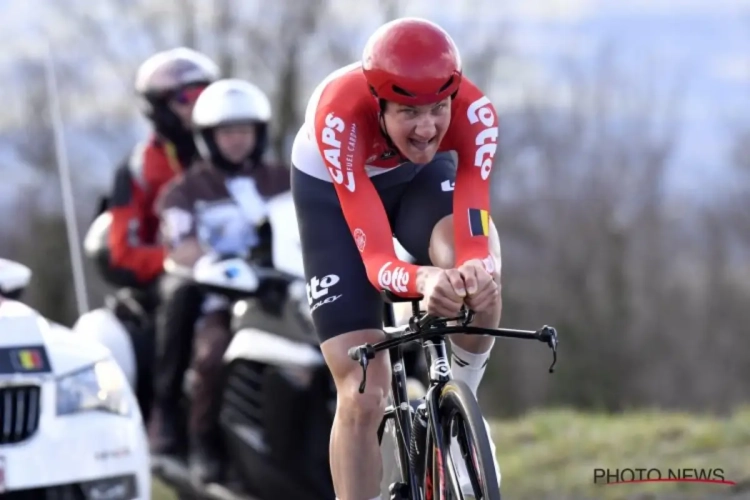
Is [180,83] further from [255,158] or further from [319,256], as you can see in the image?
[319,256]

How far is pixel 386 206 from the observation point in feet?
17.4

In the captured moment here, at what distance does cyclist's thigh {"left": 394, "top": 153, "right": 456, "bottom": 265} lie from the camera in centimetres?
510

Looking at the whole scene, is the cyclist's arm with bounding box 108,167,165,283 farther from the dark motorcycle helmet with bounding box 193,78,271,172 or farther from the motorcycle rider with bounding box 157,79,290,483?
the dark motorcycle helmet with bounding box 193,78,271,172

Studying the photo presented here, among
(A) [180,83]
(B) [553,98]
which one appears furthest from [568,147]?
(A) [180,83]

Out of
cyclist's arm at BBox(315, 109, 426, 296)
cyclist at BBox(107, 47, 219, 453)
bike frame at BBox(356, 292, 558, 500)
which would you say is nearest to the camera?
bike frame at BBox(356, 292, 558, 500)

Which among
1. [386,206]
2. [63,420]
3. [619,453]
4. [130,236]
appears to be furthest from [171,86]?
[386,206]

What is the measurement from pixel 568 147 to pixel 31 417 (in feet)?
112

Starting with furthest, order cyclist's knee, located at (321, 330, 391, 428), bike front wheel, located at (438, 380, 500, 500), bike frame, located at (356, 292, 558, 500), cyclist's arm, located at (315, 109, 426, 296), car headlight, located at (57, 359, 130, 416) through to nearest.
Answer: car headlight, located at (57, 359, 130, 416), cyclist's knee, located at (321, 330, 391, 428), cyclist's arm, located at (315, 109, 426, 296), bike frame, located at (356, 292, 558, 500), bike front wheel, located at (438, 380, 500, 500)

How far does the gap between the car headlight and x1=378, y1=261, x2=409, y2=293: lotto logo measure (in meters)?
2.18

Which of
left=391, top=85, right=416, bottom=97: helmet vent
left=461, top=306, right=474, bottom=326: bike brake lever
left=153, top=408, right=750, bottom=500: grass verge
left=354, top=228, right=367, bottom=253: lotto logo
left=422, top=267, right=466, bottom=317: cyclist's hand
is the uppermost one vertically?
left=391, top=85, right=416, bottom=97: helmet vent

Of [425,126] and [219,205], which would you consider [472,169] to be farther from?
[219,205]

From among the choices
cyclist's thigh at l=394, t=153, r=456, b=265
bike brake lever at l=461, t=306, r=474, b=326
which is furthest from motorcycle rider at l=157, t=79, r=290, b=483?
bike brake lever at l=461, t=306, r=474, b=326

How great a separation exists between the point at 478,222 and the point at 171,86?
5.33 meters

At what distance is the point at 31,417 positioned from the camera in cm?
611
